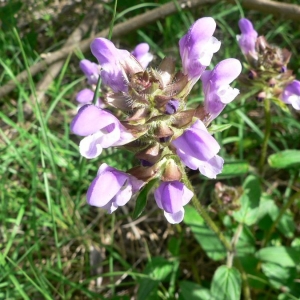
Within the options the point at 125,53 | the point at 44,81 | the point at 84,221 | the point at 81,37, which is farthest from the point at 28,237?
the point at 81,37

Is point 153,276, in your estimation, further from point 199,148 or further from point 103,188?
point 199,148

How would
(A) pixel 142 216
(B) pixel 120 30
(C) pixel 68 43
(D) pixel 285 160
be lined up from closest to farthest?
(D) pixel 285 160 < (A) pixel 142 216 < (B) pixel 120 30 < (C) pixel 68 43

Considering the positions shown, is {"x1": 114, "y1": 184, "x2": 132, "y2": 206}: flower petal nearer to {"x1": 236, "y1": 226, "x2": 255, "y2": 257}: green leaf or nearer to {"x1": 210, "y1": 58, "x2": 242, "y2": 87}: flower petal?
{"x1": 210, "y1": 58, "x2": 242, "y2": 87}: flower petal

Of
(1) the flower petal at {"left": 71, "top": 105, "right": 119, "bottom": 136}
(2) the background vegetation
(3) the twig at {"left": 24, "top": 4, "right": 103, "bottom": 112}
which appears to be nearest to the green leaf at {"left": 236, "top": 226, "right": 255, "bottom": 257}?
(2) the background vegetation

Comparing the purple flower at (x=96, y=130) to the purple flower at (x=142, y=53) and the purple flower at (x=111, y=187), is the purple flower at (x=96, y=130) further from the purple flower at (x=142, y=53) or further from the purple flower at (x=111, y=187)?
the purple flower at (x=142, y=53)

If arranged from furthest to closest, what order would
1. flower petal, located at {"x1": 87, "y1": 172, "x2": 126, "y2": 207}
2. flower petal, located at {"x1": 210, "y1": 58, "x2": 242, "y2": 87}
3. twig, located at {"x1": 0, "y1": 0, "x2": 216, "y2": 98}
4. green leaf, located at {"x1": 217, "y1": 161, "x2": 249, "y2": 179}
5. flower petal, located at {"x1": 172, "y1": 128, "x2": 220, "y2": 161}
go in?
twig, located at {"x1": 0, "y1": 0, "x2": 216, "y2": 98}
green leaf, located at {"x1": 217, "y1": 161, "x2": 249, "y2": 179}
flower petal, located at {"x1": 210, "y1": 58, "x2": 242, "y2": 87}
flower petal, located at {"x1": 87, "y1": 172, "x2": 126, "y2": 207}
flower petal, located at {"x1": 172, "y1": 128, "x2": 220, "y2": 161}

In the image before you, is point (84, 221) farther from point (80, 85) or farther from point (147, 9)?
point (147, 9)

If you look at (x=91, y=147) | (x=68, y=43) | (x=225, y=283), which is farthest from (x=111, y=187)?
(x=68, y=43)
